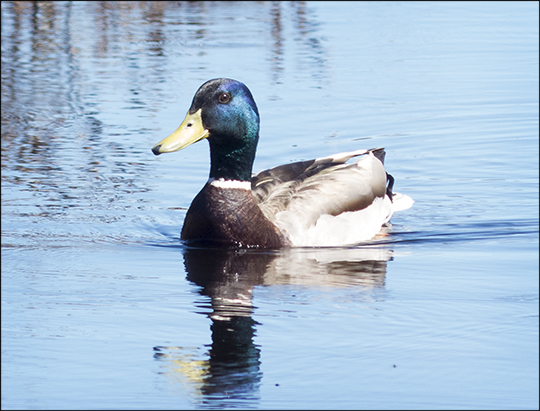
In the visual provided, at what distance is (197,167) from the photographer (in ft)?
32.4

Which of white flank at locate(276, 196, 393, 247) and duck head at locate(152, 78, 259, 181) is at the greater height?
duck head at locate(152, 78, 259, 181)

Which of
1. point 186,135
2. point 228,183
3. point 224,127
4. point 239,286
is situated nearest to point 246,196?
point 228,183

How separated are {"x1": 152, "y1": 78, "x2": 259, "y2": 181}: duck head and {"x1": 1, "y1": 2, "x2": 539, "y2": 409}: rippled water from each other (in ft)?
2.25

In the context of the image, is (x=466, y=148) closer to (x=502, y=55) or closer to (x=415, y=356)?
(x=502, y=55)

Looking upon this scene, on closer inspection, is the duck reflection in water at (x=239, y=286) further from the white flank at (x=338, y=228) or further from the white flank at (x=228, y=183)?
the white flank at (x=228, y=183)

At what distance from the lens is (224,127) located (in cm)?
739

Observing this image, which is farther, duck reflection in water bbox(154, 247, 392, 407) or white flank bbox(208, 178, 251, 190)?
white flank bbox(208, 178, 251, 190)

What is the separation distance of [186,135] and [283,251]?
1.11 meters

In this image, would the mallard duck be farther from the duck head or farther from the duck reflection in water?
the duck reflection in water

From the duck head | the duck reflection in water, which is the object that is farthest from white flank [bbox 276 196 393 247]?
the duck head

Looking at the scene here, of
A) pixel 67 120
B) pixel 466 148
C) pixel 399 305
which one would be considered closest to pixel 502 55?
pixel 466 148

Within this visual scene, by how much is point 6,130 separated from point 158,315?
616 cm

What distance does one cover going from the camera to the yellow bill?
714cm

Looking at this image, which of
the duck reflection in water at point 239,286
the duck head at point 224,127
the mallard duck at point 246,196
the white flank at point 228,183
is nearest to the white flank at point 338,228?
the mallard duck at point 246,196
